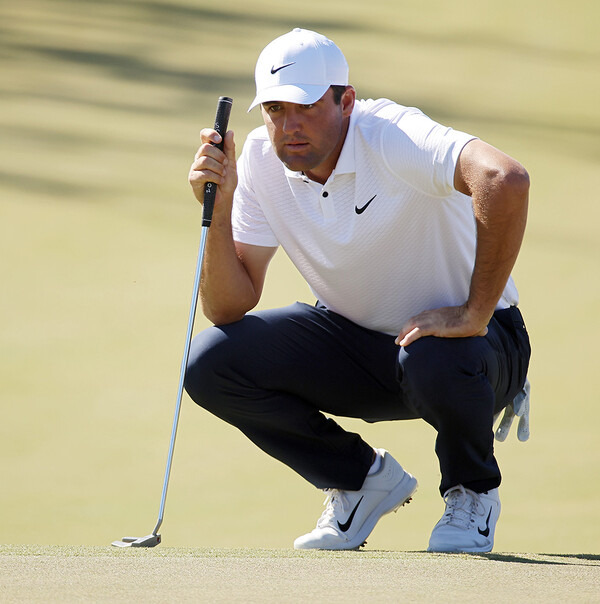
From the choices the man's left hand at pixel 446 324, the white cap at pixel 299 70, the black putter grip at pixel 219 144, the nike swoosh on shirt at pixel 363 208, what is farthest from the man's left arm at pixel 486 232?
the black putter grip at pixel 219 144

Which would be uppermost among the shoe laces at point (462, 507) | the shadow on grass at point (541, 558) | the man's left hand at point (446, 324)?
the man's left hand at point (446, 324)

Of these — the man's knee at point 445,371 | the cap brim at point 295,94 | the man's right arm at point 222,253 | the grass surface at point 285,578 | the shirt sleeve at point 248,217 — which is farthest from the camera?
the shirt sleeve at point 248,217

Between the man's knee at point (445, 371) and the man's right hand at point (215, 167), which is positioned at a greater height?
the man's right hand at point (215, 167)

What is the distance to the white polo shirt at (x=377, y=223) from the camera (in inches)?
77.2

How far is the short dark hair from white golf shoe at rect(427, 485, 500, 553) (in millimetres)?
635

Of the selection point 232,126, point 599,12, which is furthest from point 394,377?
point 599,12

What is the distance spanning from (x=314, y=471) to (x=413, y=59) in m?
4.47

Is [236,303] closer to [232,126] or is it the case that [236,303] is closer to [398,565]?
Result: [398,565]

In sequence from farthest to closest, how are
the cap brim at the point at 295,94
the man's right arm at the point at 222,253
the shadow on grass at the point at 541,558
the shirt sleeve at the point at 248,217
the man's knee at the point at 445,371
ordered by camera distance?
the shirt sleeve at the point at 248,217 → the man's right arm at the point at 222,253 → the cap brim at the point at 295,94 → the man's knee at the point at 445,371 → the shadow on grass at the point at 541,558

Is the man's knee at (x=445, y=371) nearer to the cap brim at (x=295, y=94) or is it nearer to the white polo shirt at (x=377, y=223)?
the white polo shirt at (x=377, y=223)

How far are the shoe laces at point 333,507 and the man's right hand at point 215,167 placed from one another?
514mm

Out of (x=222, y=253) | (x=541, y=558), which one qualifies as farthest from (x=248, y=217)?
(x=541, y=558)

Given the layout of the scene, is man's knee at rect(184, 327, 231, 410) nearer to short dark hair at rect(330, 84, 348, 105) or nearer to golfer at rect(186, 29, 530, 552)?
golfer at rect(186, 29, 530, 552)

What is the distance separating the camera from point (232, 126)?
5074 millimetres
